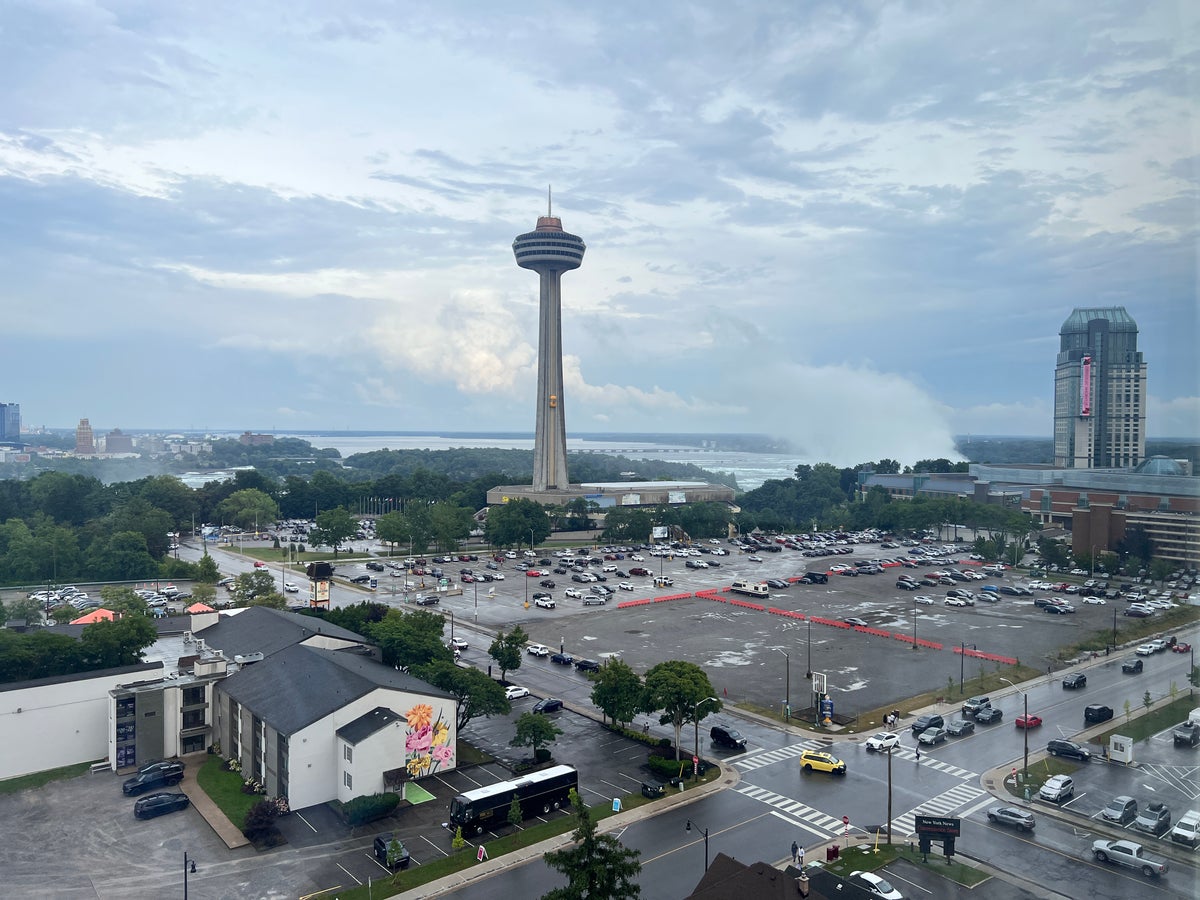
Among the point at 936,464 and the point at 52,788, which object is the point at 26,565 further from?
the point at 936,464

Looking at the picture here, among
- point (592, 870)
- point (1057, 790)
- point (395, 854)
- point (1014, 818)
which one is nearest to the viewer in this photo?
point (592, 870)

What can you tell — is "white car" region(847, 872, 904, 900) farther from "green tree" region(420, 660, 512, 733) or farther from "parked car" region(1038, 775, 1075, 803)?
"green tree" region(420, 660, 512, 733)

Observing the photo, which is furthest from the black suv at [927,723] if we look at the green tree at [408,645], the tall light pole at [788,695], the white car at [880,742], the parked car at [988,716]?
the green tree at [408,645]

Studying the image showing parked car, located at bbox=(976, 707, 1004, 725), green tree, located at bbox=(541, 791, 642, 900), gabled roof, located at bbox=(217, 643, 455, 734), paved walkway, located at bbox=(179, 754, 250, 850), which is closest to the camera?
green tree, located at bbox=(541, 791, 642, 900)

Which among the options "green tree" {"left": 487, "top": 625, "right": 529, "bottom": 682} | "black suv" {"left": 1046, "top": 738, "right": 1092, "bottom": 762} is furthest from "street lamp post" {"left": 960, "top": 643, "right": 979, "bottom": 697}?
"green tree" {"left": 487, "top": 625, "right": 529, "bottom": 682}

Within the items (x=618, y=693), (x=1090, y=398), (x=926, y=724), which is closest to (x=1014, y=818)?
(x=926, y=724)

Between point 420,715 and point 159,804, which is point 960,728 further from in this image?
point 159,804

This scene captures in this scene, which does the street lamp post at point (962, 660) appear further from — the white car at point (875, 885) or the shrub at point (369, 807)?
the shrub at point (369, 807)
